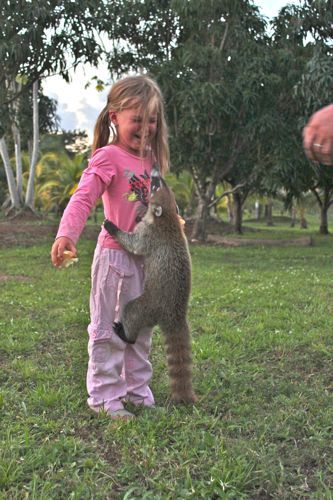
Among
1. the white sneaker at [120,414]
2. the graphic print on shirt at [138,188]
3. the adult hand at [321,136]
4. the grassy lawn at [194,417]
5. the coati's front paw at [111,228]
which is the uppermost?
the adult hand at [321,136]

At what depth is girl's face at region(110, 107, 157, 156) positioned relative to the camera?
10.4ft

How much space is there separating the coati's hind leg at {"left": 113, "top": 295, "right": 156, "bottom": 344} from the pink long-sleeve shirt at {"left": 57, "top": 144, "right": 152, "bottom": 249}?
0.36 m

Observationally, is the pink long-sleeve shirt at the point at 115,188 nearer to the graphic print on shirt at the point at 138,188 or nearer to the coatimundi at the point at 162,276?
the graphic print on shirt at the point at 138,188

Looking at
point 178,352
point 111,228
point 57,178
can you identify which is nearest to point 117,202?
point 111,228

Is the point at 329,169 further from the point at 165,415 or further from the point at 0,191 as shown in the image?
the point at 0,191

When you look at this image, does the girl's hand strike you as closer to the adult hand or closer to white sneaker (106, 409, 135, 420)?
white sneaker (106, 409, 135, 420)

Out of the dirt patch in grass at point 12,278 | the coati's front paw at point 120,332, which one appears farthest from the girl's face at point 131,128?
the dirt patch in grass at point 12,278

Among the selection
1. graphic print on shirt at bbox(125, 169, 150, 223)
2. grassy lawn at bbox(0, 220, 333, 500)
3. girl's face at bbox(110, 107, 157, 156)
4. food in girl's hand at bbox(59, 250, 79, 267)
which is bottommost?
grassy lawn at bbox(0, 220, 333, 500)

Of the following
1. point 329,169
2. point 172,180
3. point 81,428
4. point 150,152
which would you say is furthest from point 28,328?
point 172,180

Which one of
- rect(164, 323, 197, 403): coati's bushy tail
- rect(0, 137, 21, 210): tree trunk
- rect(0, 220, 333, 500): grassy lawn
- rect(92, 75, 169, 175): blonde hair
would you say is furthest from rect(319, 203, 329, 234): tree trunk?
rect(164, 323, 197, 403): coati's bushy tail

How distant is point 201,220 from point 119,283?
45.7 ft

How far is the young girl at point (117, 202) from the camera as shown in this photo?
316cm

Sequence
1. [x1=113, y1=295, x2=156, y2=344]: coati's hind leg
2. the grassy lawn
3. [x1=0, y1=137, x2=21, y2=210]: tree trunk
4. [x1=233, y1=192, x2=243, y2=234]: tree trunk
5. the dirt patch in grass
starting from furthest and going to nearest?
[x1=233, y1=192, x2=243, y2=234]: tree trunk
[x1=0, y1=137, x2=21, y2=210]: tree trunk
the dirt patch in grass
[x1=113, y1=295, x2=156, y2=344]: coati's hind leg
the grassy lawn

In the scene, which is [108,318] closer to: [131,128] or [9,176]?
[131,128]
